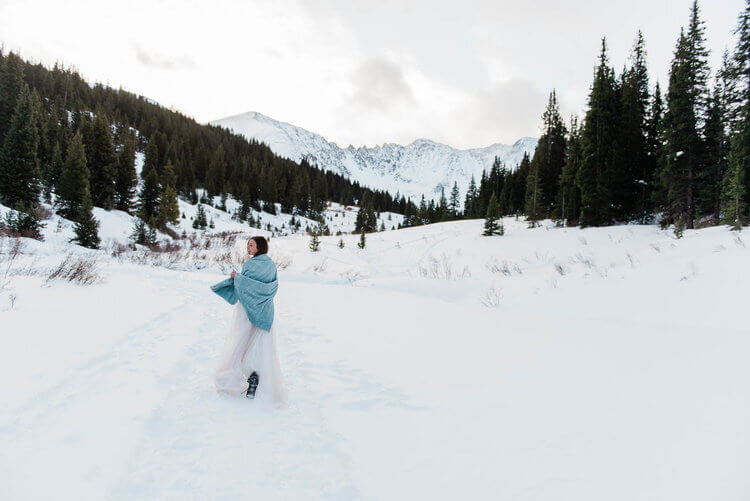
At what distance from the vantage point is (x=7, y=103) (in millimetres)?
42312

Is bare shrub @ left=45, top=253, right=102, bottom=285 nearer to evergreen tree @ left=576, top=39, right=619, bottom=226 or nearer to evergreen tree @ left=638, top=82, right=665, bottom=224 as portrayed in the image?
evergreen tree @ left=576, top=39, right=619, bottom=226

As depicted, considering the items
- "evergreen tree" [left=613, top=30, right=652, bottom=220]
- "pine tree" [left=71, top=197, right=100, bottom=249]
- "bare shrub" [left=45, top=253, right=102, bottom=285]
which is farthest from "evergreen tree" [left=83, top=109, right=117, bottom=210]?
"evergreen tree" [left=613, top=30, right=652, bottom=220]

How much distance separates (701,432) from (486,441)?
1627 mm

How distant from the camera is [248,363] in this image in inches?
150

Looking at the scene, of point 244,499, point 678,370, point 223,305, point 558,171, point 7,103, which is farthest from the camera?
point 7,103

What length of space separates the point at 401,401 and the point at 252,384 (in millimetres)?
1701

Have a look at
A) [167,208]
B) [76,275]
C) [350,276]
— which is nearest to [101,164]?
[167,208]

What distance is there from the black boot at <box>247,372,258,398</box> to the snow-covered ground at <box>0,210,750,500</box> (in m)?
0.12

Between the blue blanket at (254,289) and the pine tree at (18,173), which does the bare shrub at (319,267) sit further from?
the pine tree at (18,173)

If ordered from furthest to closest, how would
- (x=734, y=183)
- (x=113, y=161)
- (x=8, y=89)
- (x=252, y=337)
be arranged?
1. (x=8, y=89)
2. (x=113, y=161)
3. (x=734, y=183)
4. (x=252, y=337)

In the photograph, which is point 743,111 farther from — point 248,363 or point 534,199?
point 248,363

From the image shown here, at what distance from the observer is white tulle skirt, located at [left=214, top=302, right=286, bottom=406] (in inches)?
143

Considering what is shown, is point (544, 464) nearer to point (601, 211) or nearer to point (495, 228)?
point (495, 228)

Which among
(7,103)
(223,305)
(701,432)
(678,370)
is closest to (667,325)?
(678,370)
